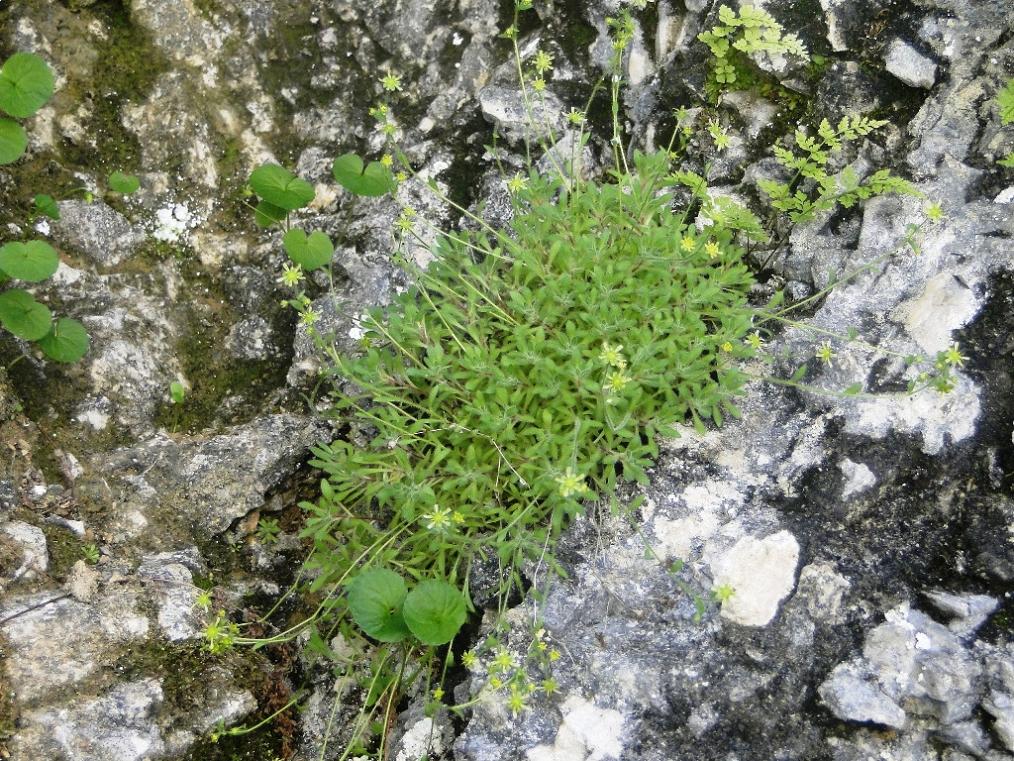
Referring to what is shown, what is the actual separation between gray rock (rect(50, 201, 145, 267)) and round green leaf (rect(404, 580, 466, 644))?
2.14 meters

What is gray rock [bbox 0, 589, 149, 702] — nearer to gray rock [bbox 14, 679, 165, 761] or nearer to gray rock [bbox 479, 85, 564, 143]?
gray rock [bbox 14, 679, 165, 761]

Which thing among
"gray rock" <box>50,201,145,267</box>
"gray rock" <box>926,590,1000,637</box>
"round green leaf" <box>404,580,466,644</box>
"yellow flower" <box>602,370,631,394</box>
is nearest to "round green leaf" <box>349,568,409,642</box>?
"round green leaf" <box>404,580,466,644</box>

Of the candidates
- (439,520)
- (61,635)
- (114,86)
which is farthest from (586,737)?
(114,86)

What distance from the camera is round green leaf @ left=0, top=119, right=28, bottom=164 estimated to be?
3355mm

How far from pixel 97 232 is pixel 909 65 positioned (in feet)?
11.8

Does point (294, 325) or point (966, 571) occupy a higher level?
point (294, 325)

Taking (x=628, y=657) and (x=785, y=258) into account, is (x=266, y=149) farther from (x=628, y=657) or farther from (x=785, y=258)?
(x=628, y=657)

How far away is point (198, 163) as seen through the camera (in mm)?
3947

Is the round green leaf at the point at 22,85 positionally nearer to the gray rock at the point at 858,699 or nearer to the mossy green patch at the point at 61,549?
the mossy green patch at the point at 61,549

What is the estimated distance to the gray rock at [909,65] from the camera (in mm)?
3400

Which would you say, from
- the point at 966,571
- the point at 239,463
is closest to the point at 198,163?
the point at 239,463

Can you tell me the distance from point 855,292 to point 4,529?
11.1ft


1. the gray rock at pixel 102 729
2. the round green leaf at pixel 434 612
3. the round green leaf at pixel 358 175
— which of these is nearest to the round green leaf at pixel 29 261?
the round green leaf at pixel 358 175

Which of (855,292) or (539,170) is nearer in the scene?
(855,292)
